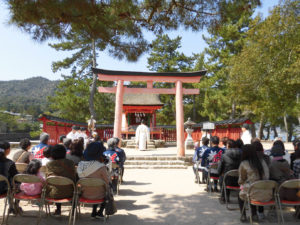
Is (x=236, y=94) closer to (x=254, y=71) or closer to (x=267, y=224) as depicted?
(x=254, y=71)

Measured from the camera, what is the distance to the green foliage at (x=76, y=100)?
2023 cm

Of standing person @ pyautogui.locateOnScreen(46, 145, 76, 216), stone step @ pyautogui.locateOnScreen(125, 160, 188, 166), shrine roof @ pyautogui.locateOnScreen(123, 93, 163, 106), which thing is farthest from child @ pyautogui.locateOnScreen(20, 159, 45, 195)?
shrine roof @ pyautogui.locateOnScreen(123, 93, 163, 106)

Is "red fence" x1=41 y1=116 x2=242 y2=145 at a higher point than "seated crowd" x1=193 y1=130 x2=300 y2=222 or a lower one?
higher

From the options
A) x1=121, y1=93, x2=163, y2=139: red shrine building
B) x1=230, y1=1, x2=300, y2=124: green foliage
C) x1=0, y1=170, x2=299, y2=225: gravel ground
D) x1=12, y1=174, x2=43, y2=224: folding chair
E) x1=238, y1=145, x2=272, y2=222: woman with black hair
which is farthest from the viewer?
x1=121, y1=93, x2=163, y2=139: red shrine building

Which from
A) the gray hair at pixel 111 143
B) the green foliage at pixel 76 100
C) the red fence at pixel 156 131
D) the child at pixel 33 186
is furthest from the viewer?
the green foliage at pixel 76 100

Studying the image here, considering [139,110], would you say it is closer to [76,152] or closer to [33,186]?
[76,152]

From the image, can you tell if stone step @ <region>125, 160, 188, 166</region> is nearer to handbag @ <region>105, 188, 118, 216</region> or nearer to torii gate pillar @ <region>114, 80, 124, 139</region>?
torii gate pillar @ <region>114, 80, 124, 139</region>

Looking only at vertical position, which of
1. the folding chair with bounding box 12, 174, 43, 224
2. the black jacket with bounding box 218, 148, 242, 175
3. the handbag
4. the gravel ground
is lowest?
the gravel ground

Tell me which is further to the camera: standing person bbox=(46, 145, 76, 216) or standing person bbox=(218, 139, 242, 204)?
standing person bbox=(218, 139, 242, 204)

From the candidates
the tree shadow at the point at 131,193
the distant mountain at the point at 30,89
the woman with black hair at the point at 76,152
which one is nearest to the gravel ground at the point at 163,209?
the tree shadow at the point at 131,193

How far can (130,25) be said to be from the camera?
5.18 metres

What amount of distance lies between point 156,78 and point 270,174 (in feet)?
26.2

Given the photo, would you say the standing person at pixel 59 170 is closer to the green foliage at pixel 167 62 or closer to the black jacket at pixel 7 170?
the black jacket at pixel 7 170

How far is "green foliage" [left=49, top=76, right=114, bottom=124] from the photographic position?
2023 cm
